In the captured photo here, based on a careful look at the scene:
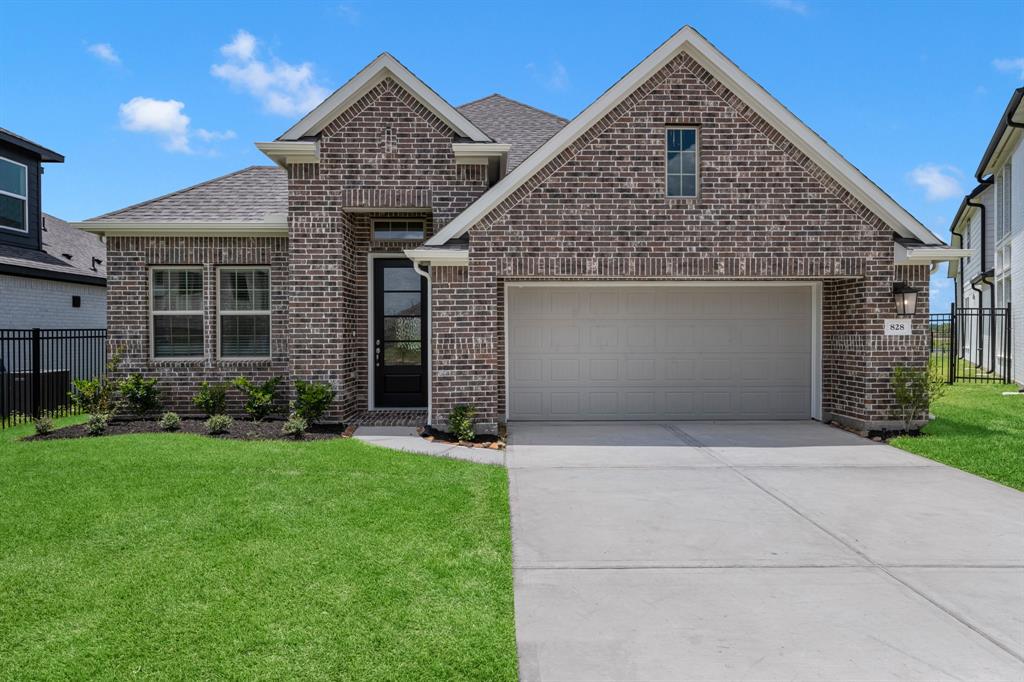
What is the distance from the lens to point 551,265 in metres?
9.79

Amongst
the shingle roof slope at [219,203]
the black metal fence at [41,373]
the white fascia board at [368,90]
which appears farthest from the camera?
the black metal fence at [41,373]

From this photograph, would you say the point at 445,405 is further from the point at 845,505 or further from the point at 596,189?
the point at 845,505

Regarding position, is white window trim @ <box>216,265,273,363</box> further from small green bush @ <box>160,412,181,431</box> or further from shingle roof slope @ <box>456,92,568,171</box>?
shingle roof slope @ <box>456,92,568,171</box>

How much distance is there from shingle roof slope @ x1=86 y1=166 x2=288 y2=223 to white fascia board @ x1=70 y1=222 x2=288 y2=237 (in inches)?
3.9

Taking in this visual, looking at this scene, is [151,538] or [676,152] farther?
[676,152]

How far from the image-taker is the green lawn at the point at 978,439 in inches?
319

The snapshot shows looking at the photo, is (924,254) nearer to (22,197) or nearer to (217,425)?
(217,425)

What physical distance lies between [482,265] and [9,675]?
23.8ft

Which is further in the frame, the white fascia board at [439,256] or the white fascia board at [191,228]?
the white fascia board at [191,228]

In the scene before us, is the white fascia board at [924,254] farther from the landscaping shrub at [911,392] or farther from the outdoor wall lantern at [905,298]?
the landscaping shrub at [911,392]

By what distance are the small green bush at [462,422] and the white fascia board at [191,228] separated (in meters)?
4.28

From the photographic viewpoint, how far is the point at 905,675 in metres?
3.37

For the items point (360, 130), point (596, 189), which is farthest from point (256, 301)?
point (596, 189)

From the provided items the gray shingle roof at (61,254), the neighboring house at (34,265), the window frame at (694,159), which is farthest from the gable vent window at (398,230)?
the gray shingle roof at (61,254)
